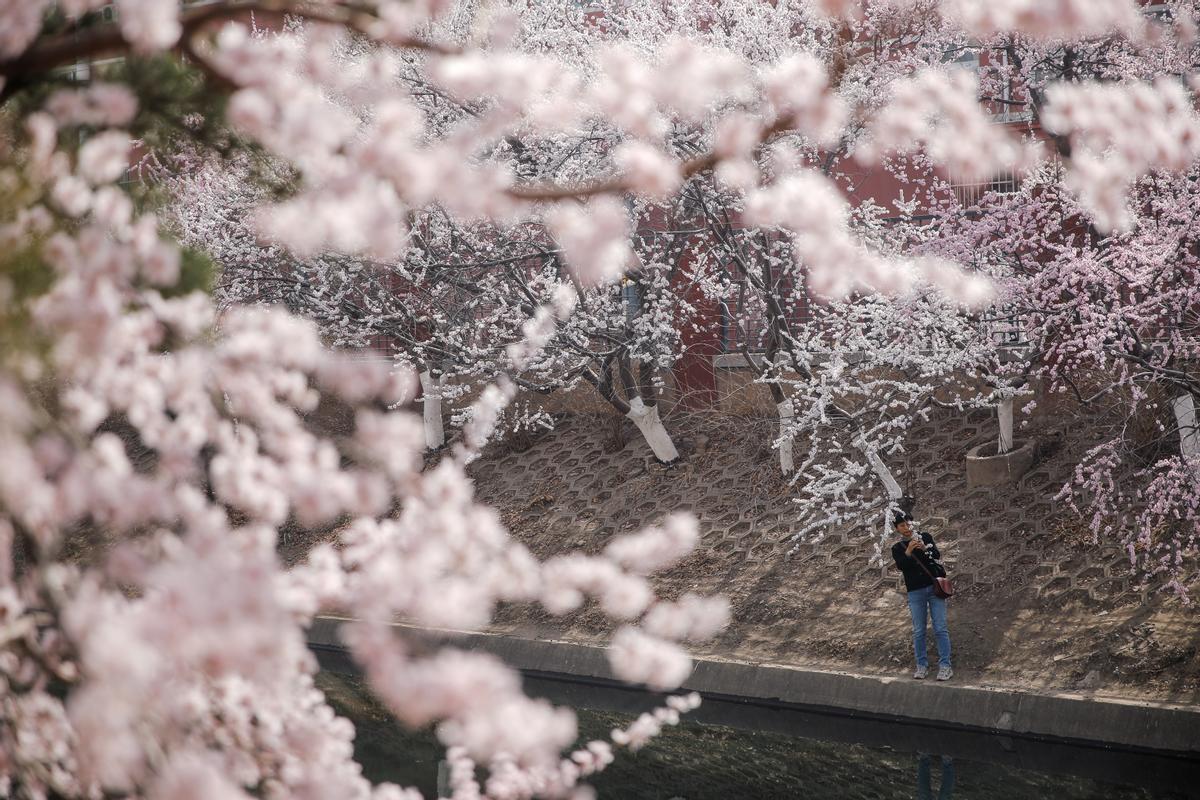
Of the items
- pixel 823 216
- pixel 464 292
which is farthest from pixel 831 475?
pixel 823 216

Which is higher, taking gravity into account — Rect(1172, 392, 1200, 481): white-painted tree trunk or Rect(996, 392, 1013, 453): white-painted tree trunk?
Rect(1172, 392, 1200, 481): white-painted tree trunk

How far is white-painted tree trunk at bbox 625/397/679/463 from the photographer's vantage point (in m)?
14.9

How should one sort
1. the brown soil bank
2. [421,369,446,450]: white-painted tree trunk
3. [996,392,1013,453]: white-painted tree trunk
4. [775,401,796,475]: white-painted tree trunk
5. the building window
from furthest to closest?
1. [421,369,446,450]: white-painted tree trunk
2. [775,401,796,475]: white-painted tree trunk
3. [996,392,1013,453]: white-painted tree trunk
4. the building window
5. the brown soil bank

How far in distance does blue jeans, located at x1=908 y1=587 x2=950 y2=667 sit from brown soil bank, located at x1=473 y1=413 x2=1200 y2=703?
0.28m

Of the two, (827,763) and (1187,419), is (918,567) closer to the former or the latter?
(827,763)

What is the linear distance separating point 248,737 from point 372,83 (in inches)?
67.0

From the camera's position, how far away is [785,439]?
42.5 feet

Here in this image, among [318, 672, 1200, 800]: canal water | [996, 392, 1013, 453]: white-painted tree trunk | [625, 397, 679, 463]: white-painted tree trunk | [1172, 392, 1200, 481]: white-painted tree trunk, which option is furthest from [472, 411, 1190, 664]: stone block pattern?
[318, 672, 1200, 800]: canal water

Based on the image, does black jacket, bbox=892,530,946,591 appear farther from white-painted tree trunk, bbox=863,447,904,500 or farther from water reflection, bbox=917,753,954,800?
white-painted tree trunk, bbox=863,447,904,500

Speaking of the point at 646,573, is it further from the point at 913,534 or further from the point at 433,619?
the point at 433,619

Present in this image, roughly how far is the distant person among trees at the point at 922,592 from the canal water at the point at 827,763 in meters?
0.54

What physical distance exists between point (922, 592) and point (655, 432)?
571cm

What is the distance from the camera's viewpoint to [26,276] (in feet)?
9.64

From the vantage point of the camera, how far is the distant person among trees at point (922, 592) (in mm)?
9516
